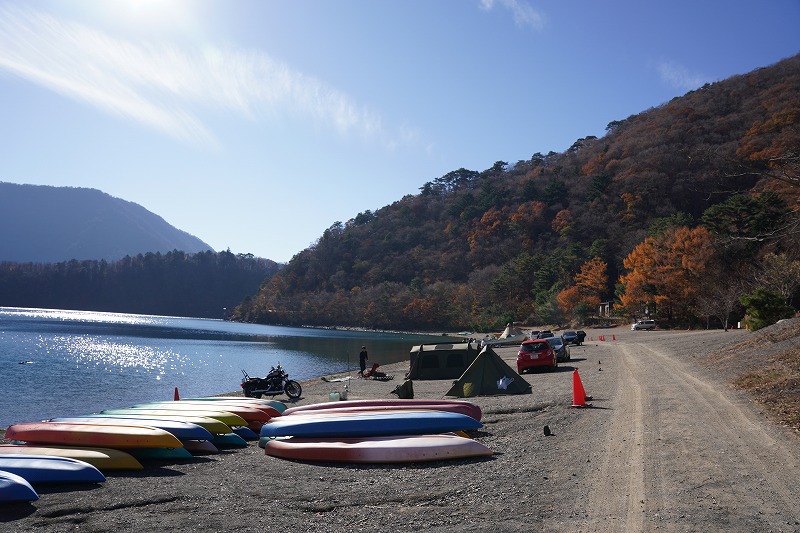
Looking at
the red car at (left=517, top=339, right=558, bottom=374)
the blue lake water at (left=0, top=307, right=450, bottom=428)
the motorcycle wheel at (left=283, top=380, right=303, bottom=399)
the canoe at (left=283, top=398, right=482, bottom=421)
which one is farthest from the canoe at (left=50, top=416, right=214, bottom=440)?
the red car at (left=517, top=339, right=558, bottom=374)

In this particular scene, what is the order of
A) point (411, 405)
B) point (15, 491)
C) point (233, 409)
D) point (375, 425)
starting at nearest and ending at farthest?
point (15, 491) < point (375, 425) < point (411, 405) < point (233, 409)

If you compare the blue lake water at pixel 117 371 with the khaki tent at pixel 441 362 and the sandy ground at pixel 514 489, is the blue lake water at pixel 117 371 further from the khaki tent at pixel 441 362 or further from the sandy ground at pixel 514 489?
the sandy ground at pixel 514 489

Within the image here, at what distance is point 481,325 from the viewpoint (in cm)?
9244

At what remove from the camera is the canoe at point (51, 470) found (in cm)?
837

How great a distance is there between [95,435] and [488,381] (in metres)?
11.0

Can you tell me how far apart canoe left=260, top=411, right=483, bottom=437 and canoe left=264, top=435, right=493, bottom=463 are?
0.51 meters

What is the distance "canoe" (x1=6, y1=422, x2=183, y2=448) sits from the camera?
10141 millimetres

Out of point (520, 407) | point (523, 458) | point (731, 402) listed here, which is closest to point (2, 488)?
point (523, 458)

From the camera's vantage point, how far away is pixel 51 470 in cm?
848

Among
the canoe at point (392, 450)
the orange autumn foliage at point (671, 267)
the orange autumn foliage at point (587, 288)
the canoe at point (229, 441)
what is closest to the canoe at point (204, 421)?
the canoe at point (229, 441)

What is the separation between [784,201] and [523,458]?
54.3 meters

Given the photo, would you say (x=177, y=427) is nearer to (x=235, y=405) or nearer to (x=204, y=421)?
(x=204, y=421)

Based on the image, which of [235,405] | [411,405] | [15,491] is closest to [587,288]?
[411,405]

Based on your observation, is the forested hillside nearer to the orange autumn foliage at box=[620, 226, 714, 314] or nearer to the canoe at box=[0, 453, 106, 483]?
the orange autumn foliage at box=[620, 226, 714, 314]
